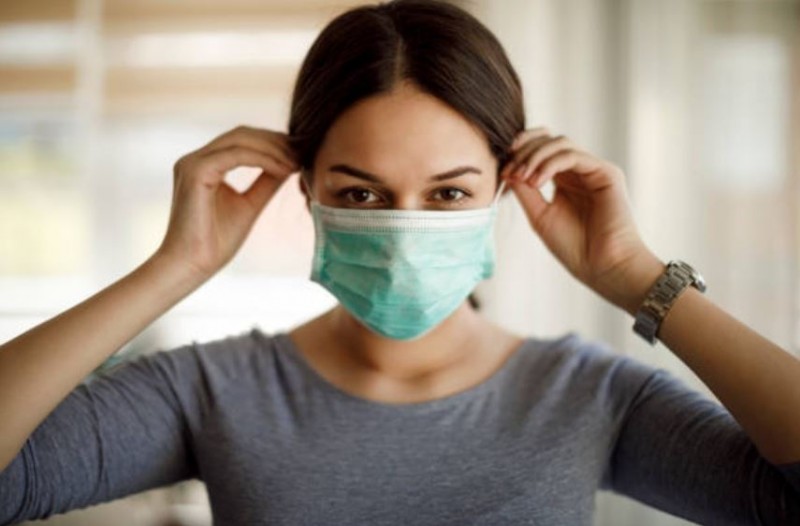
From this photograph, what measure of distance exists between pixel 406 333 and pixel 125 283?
45 cm

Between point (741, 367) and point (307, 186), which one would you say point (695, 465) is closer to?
point (741, 367)

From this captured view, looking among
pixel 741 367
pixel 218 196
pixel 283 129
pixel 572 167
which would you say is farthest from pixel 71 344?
pixel 283 129

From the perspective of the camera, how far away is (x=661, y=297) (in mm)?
1005

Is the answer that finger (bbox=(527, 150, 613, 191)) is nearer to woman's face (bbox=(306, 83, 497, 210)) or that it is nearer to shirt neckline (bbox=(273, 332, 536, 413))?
woman's face (bbox=(306, 83, 497, 210))

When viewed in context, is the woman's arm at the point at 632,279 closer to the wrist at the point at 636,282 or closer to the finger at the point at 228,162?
the wrist at the point at 636,282

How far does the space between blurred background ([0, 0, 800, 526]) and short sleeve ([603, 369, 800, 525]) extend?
1.02 meters

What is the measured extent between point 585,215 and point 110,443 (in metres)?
0.87

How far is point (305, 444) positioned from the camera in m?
1.02

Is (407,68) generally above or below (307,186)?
above

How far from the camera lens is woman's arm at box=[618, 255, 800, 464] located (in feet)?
2.86

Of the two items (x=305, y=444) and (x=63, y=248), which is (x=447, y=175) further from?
(x=63, y=248)

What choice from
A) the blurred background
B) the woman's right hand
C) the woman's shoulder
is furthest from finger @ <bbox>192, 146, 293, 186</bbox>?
the blurred background

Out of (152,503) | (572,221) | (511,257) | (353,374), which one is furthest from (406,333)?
(152,503)

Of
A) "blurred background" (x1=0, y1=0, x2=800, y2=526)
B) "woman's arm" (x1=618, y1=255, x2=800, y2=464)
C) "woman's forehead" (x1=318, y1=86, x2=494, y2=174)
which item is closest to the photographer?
"woman's arm" (x1=618, y1=255, x2=800, y2=464)
